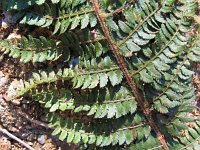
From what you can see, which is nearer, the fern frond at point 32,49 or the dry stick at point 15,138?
the fern frond at point 32,49

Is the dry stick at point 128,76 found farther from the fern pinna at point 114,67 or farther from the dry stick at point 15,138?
the dry stick at point 15,138

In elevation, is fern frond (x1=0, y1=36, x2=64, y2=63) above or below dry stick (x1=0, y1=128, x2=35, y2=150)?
above

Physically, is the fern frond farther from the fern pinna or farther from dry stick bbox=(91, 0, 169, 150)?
dry stick bbox=(91, 0, 169, 150)

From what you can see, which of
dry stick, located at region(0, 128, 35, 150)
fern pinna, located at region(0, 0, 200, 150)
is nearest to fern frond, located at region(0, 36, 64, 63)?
fern pinna, located at region(0, 0, 200, 150)

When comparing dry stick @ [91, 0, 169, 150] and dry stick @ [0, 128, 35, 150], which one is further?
dry stick @ [0, 128, 35, 150]

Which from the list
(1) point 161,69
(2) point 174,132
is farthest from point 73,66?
(2) point 174,132

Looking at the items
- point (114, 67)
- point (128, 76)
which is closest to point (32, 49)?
point (114, 67)

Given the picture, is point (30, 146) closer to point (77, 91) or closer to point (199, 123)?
point (77, 91)

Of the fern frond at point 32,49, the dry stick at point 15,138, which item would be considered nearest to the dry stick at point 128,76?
the fern frond at point 32,49
